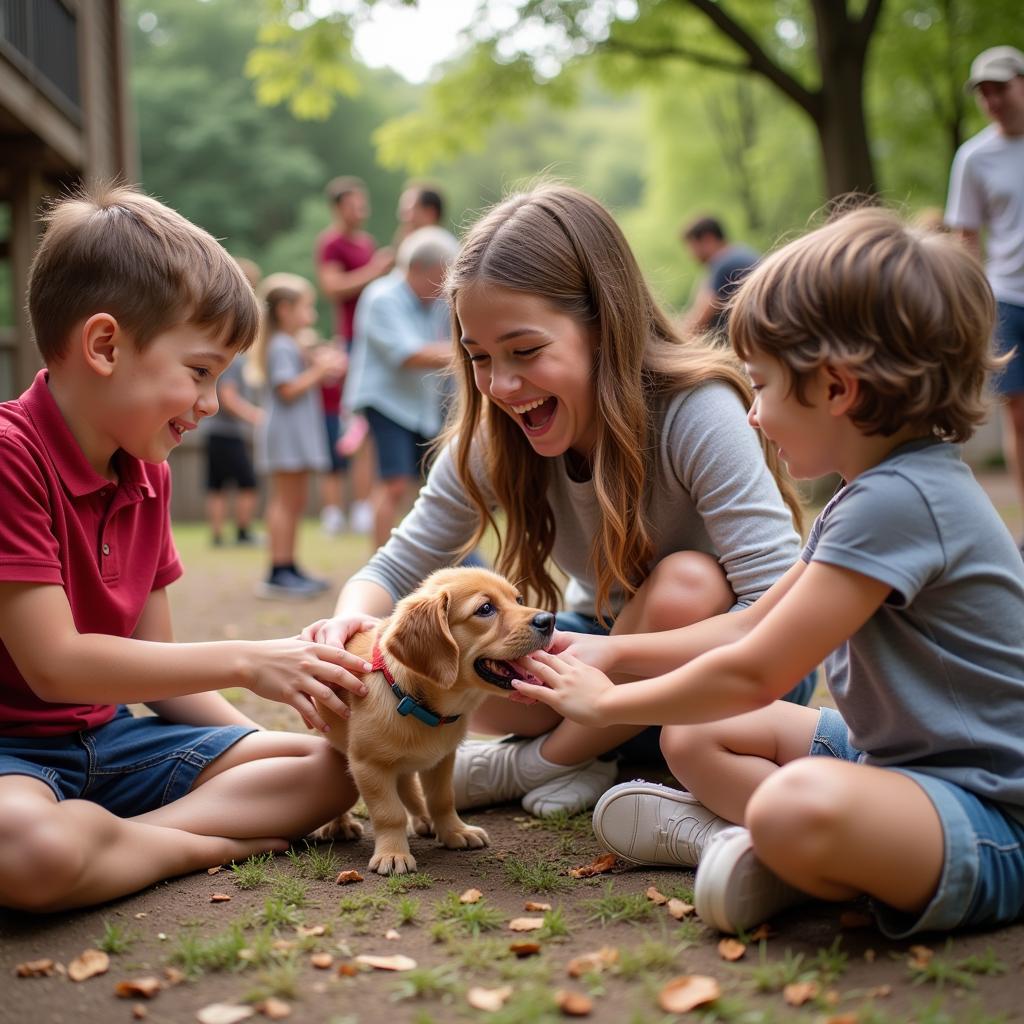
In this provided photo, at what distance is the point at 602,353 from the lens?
3152 mm

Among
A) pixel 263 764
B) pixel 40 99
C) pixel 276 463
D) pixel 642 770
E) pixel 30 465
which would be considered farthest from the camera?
pixel 40 99

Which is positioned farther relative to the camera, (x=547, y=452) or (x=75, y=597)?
(x=547, y=452)

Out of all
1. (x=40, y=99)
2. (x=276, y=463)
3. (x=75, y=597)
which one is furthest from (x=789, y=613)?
(x=40, y=99)

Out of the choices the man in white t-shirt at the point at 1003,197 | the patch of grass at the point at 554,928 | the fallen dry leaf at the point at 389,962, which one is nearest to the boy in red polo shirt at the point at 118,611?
the fallen dry leaf at the point at 389,962

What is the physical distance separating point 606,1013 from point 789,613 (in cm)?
84

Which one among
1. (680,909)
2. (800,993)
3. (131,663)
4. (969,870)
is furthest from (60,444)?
(969,870)

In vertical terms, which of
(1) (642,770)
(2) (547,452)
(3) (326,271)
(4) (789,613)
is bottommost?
(1) (642,770)

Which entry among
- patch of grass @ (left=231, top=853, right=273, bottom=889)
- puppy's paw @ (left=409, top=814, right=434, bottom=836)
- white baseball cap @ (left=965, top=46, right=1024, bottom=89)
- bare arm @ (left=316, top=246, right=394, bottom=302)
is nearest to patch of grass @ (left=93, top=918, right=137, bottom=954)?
patch of grass @ (left=231, top=853, right=273, bottom=889)

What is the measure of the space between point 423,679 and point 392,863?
0.48 metres

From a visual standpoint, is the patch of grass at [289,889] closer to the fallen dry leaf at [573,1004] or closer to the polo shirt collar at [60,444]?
the fallen dry leaf at [573,1004]

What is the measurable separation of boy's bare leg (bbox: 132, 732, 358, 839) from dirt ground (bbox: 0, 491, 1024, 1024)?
0.11 metres

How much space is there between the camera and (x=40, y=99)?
1048 cm

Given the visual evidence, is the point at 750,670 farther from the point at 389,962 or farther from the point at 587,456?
the point at 587,456

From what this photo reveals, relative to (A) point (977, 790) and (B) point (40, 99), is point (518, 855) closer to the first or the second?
(A) point (977, 790)
